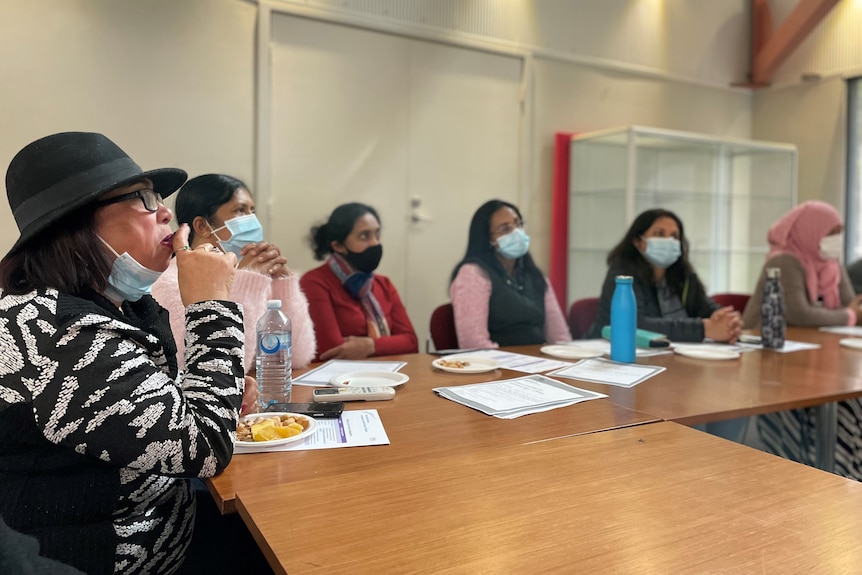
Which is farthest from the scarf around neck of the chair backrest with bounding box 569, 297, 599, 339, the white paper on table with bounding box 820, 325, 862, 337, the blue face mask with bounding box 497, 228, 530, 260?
the white paper on table with bounding box 820, 325, 862, 337

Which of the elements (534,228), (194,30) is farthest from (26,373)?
(534,228)

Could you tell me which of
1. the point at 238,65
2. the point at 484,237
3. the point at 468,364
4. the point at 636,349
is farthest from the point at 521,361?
the point at 238,65

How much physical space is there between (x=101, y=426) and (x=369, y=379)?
2.64ft

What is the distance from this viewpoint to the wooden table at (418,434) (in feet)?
3.29

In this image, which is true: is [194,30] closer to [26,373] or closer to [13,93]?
[13,93]

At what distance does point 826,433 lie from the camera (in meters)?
2.04

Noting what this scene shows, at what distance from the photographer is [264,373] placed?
149 centimetres

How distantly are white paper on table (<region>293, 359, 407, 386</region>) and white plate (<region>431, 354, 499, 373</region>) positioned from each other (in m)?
0.12

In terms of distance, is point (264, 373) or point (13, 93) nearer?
point (264, 373)

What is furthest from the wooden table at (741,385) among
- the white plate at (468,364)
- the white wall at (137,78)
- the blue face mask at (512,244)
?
the white wall at (137,78)

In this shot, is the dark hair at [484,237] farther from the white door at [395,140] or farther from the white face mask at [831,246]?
the white face mask at [831,246]

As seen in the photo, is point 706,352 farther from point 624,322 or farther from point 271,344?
point 271,344

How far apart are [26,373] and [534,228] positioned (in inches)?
139

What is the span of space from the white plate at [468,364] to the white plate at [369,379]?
17 centimetres
